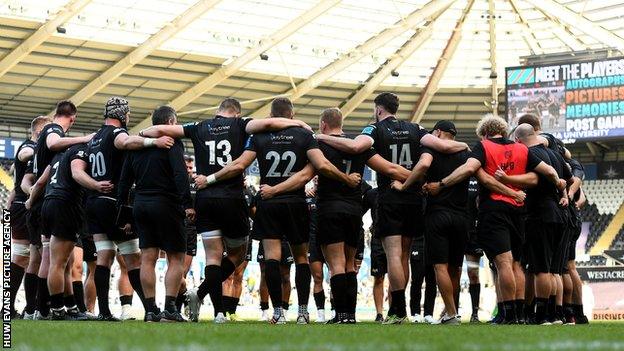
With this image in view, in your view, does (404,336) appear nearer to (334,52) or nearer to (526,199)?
(526,199)

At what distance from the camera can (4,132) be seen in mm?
37188

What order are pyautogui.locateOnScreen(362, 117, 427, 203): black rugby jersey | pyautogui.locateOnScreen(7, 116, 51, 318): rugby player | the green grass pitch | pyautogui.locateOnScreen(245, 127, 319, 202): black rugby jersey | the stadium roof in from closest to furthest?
1. the green grass pitch
2. pyautogui.locateOnScreen(245, 127, 319, 202): black rugby jersey
3. pyautogui.locateOnScreen(362, 117, 427, 203): black rugby jersey
4. pyautogui.locateOnScreen(7, 116, 51, 318): rugby player
5. the stadium roof

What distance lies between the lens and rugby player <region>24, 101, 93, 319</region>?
11078 millimetres

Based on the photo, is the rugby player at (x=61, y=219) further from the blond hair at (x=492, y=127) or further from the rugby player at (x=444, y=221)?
the blond hair at (x=492, y=127)

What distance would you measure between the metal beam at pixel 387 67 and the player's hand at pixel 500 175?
26.4 metres

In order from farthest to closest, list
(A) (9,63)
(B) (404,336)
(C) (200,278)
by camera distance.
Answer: (A) (9,63), (C) (200,278), (B) (404,336)

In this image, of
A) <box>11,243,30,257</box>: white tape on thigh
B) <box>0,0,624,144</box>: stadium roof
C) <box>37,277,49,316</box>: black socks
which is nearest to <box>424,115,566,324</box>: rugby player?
<box>37,277,49,316</box>: black socks

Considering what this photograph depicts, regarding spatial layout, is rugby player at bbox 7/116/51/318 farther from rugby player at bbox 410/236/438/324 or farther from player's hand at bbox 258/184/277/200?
rugby player at bbox 410/236/438/324

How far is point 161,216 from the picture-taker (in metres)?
9.78

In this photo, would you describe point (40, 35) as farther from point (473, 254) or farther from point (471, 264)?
point (473, 254)

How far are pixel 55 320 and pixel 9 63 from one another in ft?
70.8

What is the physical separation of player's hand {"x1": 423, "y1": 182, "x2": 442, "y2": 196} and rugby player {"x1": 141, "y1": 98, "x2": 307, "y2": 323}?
1.38 metres

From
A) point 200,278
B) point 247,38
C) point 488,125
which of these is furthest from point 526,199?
point 247,38

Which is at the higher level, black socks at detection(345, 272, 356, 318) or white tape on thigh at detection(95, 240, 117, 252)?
white tape on thigh at detection(95, 240, 117, 252)
